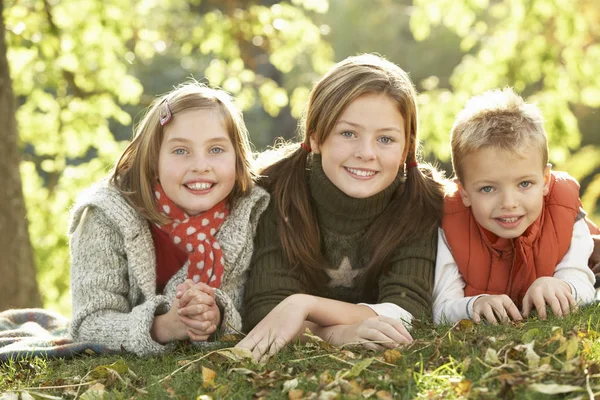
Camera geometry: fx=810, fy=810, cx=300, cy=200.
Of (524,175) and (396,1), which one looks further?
(396,1)

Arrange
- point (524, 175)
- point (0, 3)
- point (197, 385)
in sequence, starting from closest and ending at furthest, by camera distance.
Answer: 1. point (197, 385)
2. point (524, 175)
3. point (0, 3)

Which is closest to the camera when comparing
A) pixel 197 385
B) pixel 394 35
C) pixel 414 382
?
pixel 414 382

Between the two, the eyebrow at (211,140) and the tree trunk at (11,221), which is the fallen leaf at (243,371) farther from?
the tree trunk at (11,221)

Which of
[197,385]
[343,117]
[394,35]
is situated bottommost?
[197,385]

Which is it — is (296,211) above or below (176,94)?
below

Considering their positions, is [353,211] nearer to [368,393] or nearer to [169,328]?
[169,328]

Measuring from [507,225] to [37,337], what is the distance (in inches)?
98.5

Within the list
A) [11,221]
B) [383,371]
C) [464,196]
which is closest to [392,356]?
Result: [383,371]

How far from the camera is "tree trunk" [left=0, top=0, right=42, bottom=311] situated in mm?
6617

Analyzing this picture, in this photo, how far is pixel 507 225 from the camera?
12.6 feet

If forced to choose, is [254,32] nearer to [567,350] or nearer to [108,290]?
[108,290]

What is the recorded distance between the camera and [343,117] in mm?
3885

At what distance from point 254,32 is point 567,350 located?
6.67 meters

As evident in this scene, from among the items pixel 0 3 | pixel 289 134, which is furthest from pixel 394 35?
pixel 0 3
